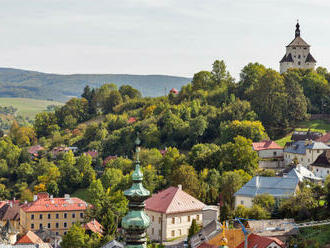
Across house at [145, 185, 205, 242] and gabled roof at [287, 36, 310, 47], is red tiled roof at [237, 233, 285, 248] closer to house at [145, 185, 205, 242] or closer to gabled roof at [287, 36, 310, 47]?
house at [145, 185, 205, 242]

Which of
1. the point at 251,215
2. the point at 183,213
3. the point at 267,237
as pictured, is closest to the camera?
the point at 267,237

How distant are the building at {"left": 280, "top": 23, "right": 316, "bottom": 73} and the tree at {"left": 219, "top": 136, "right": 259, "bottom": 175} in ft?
Result: 106

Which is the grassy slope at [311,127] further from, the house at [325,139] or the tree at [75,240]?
the tree at [75,240]

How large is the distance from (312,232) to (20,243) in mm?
25778

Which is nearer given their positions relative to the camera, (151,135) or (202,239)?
(202,239)

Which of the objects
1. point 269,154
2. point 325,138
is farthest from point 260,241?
point 325,138

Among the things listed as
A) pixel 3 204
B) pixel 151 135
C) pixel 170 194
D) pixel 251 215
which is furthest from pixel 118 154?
pixel 251 215

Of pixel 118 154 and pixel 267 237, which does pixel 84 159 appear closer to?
pixel 118 154

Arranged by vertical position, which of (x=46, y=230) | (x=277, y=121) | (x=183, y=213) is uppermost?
(x=277, y=121)

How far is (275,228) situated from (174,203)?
38.5 ft

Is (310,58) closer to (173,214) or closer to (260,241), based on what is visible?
(173,214)

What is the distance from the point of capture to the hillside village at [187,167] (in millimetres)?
44562

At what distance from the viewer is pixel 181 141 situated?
3221 inches

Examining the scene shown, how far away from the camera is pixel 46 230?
210ft
